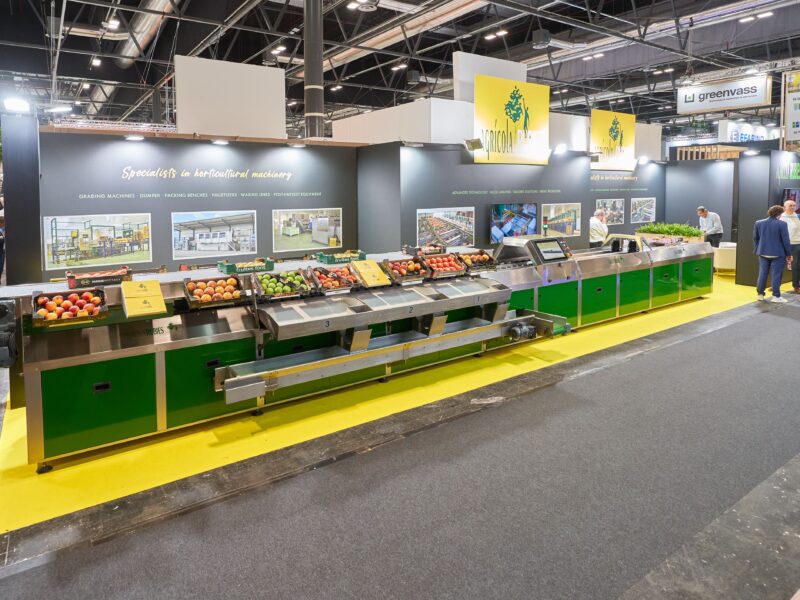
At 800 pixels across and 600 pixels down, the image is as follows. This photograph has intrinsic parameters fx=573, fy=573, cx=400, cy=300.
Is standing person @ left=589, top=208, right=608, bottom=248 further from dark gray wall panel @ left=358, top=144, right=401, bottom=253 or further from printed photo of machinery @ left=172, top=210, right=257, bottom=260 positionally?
printed photo of machinery @ left=172, top=210, right=257, bottom=260

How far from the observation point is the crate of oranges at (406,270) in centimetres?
564

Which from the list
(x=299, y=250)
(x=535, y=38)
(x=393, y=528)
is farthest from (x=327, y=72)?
(x=393, y=528)

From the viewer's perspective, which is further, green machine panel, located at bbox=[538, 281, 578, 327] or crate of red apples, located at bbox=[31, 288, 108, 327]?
green machine panel, located at bbox=[538, 281, 578, 327]

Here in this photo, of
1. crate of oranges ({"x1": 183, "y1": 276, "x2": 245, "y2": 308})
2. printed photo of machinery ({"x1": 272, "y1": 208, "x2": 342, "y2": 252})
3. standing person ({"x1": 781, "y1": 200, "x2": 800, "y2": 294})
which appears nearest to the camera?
crate of oranges ({"x1": 183, "y1": 276, "x2": 245, "y2": 308})

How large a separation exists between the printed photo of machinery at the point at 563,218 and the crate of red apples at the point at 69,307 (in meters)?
8.57

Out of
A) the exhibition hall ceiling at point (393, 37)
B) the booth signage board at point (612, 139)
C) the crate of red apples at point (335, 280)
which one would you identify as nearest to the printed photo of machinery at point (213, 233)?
the crate of red apples at point (335, 280)

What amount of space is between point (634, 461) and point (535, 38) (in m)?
10.0

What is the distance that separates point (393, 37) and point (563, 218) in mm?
5088

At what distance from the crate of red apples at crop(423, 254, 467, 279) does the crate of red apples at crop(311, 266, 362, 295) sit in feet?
2.98

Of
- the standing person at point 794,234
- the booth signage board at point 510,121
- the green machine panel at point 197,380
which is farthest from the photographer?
the standing person at point 794,234

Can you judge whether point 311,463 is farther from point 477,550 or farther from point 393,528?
point 477,550

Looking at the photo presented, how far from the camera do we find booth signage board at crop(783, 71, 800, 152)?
10633mm

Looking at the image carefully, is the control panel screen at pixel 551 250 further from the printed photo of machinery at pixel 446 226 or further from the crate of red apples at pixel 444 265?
the printed photo of machinery at pixel 446 226

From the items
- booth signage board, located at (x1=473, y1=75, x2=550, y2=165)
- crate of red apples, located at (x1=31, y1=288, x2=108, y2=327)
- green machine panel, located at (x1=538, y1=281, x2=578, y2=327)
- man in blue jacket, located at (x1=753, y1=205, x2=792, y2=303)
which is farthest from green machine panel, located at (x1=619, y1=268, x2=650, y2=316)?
crate of red apples, located at (x1=31, y1=288, x2=108, y2=327)
